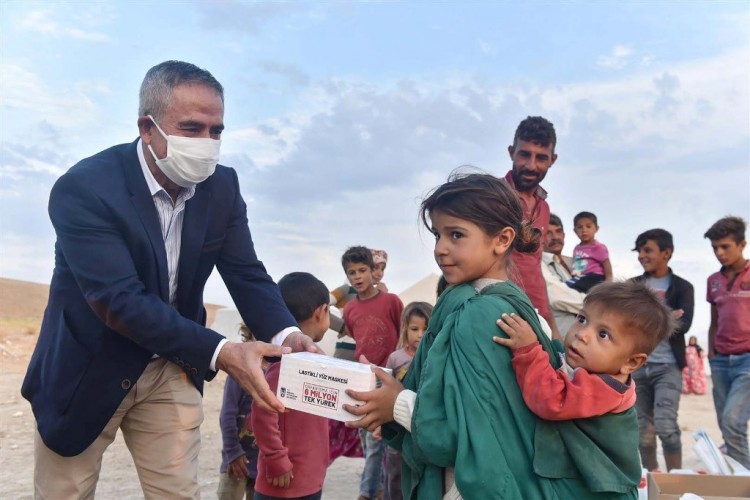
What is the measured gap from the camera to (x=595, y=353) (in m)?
2.36

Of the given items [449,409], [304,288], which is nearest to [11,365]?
[304,288]

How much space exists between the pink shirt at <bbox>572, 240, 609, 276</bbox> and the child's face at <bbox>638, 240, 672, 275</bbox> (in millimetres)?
603

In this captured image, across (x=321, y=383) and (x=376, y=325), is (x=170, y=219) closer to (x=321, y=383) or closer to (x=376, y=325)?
(x=321, y=383)

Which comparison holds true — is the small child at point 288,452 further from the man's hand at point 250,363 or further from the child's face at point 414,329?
the child's face at point 414,329

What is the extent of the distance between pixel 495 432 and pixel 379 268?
500 cm

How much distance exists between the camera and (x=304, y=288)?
4.20 meters

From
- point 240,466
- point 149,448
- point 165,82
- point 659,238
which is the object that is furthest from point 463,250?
point 659,238

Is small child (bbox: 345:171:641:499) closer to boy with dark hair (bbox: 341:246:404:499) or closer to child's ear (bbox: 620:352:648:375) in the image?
child's ear (bbox: 620:352:648:375)

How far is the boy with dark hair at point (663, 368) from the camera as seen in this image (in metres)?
6.23

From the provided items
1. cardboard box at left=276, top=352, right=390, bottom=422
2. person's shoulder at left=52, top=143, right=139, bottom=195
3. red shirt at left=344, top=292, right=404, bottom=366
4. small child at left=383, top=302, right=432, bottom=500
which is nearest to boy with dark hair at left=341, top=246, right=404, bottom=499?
red shirt at left=344, top=292, right=404, bottom=366

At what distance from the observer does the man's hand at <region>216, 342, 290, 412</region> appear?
2.69 metres

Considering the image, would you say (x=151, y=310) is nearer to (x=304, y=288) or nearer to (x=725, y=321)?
(x=304, y=288)

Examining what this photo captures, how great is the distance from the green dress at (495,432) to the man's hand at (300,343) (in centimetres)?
91

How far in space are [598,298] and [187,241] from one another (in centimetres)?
176
